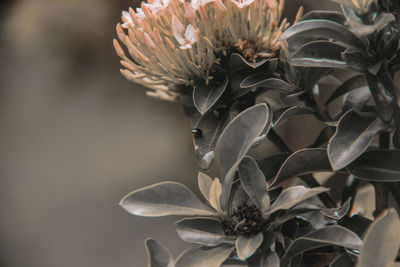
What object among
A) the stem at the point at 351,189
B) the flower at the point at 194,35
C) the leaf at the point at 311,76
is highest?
the flower at the point at 194,35

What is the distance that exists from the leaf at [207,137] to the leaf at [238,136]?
60 millimetres

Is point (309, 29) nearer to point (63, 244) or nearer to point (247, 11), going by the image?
point (247, 11)

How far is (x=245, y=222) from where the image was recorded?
0.41 metres

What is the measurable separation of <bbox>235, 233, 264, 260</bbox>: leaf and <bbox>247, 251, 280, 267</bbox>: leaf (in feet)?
0.05

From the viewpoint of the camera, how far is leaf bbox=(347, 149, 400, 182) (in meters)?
0.43

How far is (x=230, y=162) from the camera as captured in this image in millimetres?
396

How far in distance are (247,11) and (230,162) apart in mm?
183

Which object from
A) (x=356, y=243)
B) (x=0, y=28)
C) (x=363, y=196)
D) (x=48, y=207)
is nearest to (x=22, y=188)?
(x=48, y=207)

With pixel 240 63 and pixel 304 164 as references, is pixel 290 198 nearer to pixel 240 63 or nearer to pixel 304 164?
pixel 304 164

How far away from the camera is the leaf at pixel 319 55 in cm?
44

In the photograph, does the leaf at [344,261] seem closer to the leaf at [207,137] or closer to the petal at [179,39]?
the leaf at [207,137]

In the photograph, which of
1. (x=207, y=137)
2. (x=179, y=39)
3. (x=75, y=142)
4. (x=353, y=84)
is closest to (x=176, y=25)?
(x=179, y=39)

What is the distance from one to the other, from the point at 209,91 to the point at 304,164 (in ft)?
0.41

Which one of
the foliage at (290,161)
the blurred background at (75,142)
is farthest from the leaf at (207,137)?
the blurred background at (75,142)
